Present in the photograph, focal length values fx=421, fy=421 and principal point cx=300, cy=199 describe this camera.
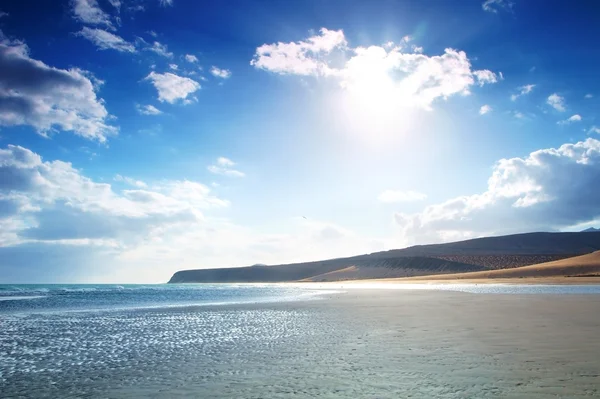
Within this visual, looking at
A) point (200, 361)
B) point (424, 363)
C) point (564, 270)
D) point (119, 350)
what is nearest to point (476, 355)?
point (424, 363)

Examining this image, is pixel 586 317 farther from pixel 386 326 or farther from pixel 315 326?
pixel 315 326

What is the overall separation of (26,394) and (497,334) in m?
15.2

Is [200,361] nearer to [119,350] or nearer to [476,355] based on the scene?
[119,350]

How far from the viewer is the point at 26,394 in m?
9.61

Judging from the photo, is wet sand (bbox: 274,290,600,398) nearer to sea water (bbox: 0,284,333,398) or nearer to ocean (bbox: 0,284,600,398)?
ocean (bbox: 0,284,600,398)

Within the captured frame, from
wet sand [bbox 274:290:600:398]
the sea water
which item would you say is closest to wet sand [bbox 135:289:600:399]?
wet sand [bbox 274:290:600:398]

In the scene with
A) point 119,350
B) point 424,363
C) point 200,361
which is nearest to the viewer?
point 424,363

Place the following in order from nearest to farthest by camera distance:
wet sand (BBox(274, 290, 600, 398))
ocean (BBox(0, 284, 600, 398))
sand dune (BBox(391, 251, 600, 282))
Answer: wet sand (BBox(274, 290, 600, 398)), ocean (BBox(0, 284, 600, 398)), sand dune (BBox(391, 251, 600, 282))

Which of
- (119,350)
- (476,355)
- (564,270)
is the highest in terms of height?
(564,270)

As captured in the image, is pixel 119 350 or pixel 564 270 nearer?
pixel 119 350

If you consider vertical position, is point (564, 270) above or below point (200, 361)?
above

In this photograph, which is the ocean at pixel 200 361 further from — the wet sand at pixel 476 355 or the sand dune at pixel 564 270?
the sand dune at pixel 564 270

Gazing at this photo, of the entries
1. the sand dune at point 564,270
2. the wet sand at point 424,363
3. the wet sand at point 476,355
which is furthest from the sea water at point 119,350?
the sand dune at point 564,270

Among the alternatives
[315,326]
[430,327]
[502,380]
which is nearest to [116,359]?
[315,326]
